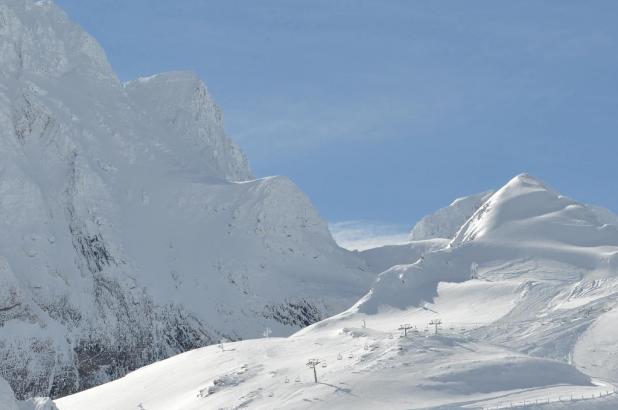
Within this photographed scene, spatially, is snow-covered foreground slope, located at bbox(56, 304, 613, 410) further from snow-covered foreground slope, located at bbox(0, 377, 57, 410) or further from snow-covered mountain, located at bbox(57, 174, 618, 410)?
snow-covered foreground slope, located at bbox(0, 377, 57, 410)

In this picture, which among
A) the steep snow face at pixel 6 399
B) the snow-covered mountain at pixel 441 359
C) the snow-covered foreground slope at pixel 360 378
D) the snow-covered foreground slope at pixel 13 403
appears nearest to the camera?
the steep snow face at pixel 6 399

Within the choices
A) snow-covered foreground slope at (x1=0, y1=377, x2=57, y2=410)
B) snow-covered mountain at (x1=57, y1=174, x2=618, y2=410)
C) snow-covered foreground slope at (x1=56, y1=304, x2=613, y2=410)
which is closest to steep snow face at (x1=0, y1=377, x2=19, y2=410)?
snow-covered foreground slope at (x1=0, y1=377, x2=57, y2=410)

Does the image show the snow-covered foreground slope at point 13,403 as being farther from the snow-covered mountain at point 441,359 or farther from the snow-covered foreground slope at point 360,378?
the snow-covered mountain at point 441,359

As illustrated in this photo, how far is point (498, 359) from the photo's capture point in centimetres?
13788

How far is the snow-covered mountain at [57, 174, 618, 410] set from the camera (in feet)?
422

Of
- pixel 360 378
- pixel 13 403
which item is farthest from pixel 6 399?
pixel 360 378

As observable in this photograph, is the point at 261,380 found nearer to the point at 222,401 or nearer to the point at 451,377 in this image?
the point at 222,401

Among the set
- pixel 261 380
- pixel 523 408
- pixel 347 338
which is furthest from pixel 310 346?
pixel 523 408

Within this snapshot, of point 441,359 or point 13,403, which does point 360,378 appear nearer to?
point 441,359

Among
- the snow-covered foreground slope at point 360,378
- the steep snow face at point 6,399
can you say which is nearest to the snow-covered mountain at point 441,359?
the snow-covered foreground slope at point 360,378

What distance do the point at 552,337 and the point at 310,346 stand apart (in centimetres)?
3340

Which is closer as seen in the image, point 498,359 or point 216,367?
point 498,359

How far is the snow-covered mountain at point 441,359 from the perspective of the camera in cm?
12862

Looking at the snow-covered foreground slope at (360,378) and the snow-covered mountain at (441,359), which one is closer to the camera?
the snow-covered foreground slope at (360,378)
